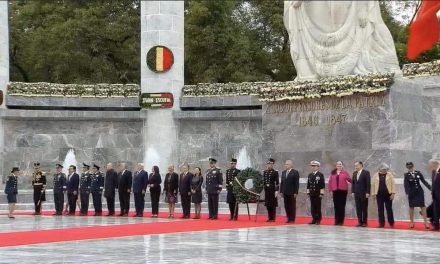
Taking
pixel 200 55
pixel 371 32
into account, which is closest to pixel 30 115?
pixel 200 55

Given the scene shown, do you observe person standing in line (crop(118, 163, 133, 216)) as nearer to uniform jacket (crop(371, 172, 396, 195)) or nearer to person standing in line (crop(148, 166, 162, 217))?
person standing in line (crop(148, 166, 162, 217))

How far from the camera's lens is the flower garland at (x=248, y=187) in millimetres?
18938

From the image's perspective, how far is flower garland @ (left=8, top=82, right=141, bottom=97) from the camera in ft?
94.6

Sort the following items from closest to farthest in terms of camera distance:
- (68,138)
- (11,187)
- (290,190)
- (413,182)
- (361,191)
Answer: (413,182), (361,191), (290,190), (11,187), (68,138)

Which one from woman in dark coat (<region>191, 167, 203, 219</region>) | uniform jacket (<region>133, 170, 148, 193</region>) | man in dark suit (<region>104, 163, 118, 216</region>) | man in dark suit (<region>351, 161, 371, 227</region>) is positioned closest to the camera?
man in dark suit (<region>351, 161, 371, 227</region>)

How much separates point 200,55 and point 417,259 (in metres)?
28.2

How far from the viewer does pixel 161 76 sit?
A: 1125 inches

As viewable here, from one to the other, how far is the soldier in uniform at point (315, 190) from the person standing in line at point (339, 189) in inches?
11.3

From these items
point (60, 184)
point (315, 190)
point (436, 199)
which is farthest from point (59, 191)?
point (436, 199)

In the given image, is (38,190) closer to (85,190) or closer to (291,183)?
(85,190)

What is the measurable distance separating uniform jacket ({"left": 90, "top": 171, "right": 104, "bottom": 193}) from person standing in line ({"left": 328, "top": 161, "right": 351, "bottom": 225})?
25.4 feet

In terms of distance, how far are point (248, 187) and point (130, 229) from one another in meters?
4.03

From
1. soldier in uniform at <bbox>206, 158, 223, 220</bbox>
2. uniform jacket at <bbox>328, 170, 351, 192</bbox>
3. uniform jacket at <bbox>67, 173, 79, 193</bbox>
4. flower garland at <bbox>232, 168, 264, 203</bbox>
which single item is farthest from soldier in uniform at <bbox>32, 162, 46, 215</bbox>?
uniform jacket at <bbox>328, 170, 351, 192</bbox>

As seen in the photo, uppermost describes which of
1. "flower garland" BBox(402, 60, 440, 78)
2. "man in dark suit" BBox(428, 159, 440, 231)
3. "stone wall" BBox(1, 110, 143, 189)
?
"flower garland" BBox(402, 60, 440, 78)
